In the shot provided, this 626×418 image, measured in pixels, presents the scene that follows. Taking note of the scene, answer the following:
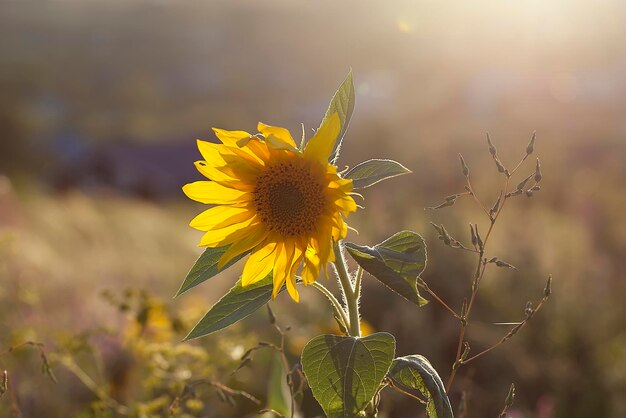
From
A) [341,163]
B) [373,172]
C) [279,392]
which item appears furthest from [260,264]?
[341,163]

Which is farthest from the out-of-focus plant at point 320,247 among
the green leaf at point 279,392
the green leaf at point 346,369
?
the green leaf at point 279,392

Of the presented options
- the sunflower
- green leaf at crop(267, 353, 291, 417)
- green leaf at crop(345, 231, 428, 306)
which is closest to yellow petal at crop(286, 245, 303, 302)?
the sunflower

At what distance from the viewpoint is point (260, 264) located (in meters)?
1.16

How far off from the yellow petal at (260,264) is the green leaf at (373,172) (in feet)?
0.61

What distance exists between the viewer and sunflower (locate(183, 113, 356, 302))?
3.54ft

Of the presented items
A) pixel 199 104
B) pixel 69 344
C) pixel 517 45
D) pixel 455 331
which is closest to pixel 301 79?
pixel 199 104

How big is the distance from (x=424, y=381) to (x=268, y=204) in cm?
36

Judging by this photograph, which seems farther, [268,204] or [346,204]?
[268,204]

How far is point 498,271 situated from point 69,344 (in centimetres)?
288

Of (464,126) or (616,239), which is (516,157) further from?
(464,126)

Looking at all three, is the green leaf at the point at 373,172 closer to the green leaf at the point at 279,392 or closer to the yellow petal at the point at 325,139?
the yellow petal at the point at 325,139

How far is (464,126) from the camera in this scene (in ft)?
47.5

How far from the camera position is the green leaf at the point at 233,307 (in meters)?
1.06

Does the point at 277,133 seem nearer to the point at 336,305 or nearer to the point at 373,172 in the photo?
the point at 373,172
